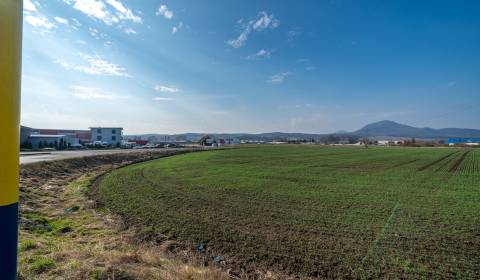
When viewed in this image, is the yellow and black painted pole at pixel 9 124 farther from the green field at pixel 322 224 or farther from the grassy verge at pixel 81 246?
the green field at pixel 322 224

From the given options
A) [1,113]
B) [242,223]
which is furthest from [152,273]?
[242,223]

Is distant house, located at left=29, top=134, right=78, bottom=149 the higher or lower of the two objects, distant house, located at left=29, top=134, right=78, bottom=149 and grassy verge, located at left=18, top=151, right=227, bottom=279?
the higher

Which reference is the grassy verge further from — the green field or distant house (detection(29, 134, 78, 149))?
distant house (detection(29, 134, 78, 149))

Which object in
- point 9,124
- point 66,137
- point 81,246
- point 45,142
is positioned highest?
point 9,124

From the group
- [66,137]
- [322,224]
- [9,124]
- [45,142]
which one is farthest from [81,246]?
[66,137]

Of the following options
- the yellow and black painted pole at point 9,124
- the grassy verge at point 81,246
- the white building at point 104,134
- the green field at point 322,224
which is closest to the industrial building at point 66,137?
the white building at point 104,134

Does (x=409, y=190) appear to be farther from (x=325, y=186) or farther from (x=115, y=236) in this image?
(x=115, y=236)

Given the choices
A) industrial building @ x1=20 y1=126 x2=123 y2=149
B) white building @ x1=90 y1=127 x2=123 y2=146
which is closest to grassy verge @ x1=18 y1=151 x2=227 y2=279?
industrial building @ x1=20 y1=126 x2=123 y2=149

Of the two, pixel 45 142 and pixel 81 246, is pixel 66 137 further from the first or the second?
pixel 81 246

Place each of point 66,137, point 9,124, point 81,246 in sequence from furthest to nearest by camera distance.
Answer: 1. point 66,137
2. point 81,246
3. point 9,124
